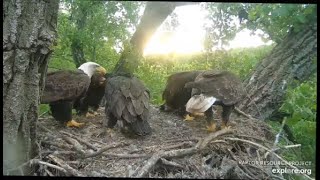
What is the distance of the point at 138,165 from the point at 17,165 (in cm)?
57

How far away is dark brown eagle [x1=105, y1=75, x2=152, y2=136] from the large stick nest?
0.20ft

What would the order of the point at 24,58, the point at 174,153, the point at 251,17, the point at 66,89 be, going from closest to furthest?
the point at 24,58 < the point at 174,153 < the point at 66,89 < the point at 251,17

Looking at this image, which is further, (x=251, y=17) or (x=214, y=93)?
(x=251, y=17)

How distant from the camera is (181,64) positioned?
2416mm

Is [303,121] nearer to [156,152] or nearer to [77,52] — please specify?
[156,152]

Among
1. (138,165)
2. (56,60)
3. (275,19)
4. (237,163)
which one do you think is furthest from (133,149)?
(275,19)

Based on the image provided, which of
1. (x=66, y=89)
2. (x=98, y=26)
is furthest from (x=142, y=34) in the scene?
(x=66, y=89)

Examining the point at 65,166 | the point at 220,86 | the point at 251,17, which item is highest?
the point at 251,17

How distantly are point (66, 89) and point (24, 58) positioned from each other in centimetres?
47

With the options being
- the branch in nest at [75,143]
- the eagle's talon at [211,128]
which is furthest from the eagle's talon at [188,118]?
the branch in nest at [75,143]

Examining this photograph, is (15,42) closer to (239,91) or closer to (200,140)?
(200,140)

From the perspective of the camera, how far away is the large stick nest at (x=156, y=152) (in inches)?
80.1

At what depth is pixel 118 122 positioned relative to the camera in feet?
7.47

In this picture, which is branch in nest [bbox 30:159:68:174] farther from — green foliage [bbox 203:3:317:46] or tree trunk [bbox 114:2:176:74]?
green foliage [bbox 203:3:317:46]
